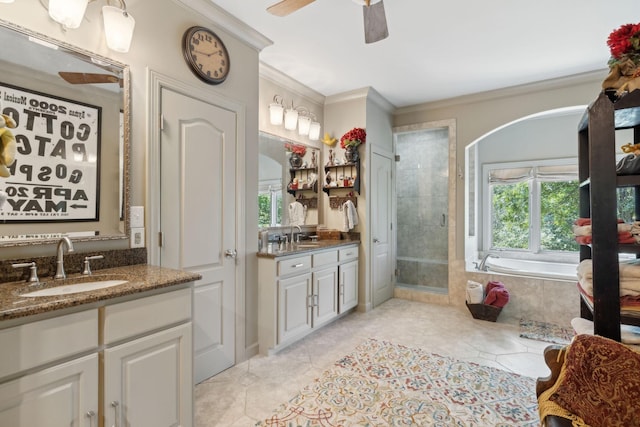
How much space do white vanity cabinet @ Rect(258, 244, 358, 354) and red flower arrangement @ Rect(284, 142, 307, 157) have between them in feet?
3.95

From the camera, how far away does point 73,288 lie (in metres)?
1.46

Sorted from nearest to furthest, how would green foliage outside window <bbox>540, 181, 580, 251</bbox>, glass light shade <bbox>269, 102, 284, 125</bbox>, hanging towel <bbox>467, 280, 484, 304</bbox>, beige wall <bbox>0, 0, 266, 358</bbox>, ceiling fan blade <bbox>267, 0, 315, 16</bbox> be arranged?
beige wall <bbox>0, 0, 266, 358</bbox>, ceiling fan blade <bbox>267, 0, 315, 16</bbox>, glass light shade <bbox>269, 102, 284, 125</bbox>, hanging towel <bbox>467, 280, 484, 304</bbox>, green foliage outside window <bbox>540, 181, 580, 251</bbox>

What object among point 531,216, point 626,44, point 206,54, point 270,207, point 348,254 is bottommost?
point 348,254

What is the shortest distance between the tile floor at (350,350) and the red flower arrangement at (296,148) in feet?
6.50

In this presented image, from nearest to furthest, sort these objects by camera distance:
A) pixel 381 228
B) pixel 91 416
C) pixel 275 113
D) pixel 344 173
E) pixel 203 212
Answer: pixel 91 416 → pixel 203 212 → pixel 275 113 → pixel 344 173 → pixel 381 228

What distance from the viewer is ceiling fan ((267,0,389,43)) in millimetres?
1778

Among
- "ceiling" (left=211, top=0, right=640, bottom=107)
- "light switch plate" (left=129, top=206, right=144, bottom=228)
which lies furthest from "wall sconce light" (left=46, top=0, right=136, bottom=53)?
"light switch plate" (left=129, top=206, right=144, bottom=228)

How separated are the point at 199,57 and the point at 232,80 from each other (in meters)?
0.32

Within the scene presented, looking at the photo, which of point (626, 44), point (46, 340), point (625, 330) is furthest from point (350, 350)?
point (626, 44)

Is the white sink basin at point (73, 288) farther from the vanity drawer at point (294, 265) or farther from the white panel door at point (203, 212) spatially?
the vanity drawer at point (294, 265)

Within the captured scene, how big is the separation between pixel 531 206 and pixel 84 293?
5458 mm

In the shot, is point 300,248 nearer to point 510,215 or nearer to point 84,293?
point 84,293

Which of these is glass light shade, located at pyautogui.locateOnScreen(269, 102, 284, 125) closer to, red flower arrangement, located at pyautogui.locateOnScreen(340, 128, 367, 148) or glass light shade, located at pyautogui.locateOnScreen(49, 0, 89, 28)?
red flower arrangement, located at pyautogui.locateOnScreen(340, 128, 367, 148)

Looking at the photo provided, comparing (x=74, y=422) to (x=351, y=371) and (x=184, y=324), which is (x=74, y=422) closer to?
(x=184, y=324)
